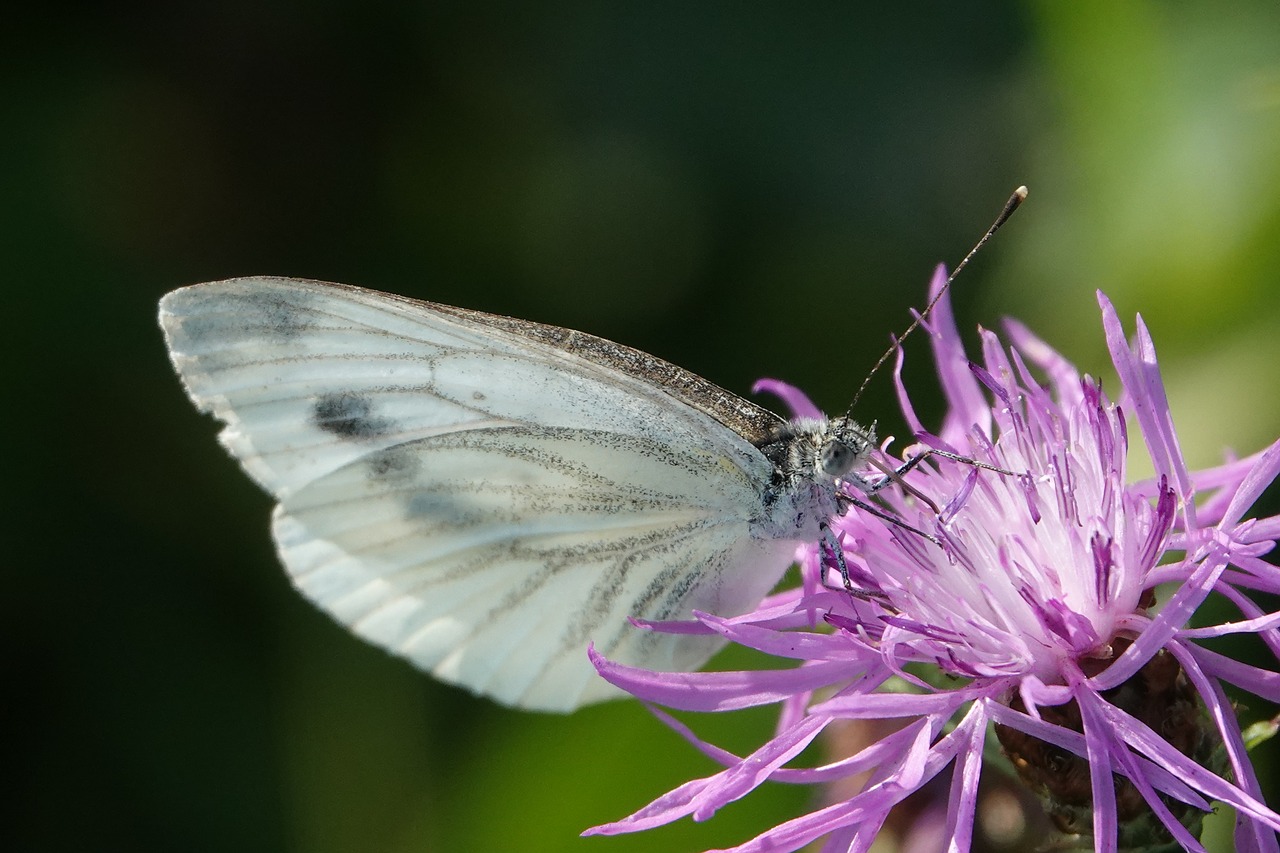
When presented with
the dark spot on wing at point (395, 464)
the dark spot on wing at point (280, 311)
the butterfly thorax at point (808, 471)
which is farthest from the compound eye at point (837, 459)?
the dark spot on wing at point (280, 311)

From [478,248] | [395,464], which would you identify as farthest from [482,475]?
[478,248]

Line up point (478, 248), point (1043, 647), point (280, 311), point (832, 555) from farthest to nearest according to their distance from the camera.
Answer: point (478, 248), point (280, 311), point (832, 555), point (1043, 647)

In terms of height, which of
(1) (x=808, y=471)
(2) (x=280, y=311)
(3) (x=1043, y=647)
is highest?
(2) (x=280, y=311)

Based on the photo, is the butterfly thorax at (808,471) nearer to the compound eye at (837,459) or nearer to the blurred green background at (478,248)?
the compound eye at (837,459)

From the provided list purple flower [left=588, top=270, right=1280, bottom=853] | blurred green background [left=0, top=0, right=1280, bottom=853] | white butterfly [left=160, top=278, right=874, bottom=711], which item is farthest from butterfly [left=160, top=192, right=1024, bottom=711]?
blurred green background [left=0, top=0, right=1280, bottom=853]

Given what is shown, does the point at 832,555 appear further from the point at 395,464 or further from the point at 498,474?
the point at 395,464

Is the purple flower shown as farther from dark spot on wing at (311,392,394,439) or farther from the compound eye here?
dark spot on wing at (311,392,394,439)

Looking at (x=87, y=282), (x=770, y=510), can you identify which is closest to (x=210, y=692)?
(x=87, y=282)
